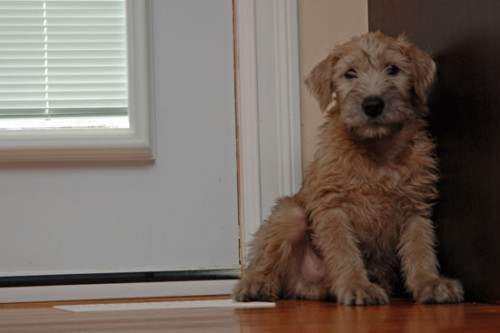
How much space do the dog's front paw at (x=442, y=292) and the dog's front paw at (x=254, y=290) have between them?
0.39m

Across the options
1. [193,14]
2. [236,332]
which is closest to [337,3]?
[193,14]

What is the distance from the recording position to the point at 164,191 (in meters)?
2.49

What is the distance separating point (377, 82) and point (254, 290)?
23.9 inches

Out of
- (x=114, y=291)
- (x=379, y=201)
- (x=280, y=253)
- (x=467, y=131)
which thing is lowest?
(x=114, y=291)

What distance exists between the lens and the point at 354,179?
2057mm

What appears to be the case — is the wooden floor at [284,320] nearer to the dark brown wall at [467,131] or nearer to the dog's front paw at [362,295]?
the dog's front paw at [362,295]

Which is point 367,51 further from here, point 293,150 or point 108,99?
point 108,99

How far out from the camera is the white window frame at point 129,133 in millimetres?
2451

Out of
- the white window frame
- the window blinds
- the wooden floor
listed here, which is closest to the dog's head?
the wooden floor

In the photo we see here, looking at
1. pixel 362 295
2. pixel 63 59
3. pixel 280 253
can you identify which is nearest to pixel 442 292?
pixel 362 295

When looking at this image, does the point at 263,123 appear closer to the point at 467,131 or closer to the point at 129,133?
the point at 129,133

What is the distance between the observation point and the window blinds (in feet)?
8.11

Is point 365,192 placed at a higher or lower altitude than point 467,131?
lower

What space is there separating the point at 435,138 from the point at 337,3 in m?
0.60
